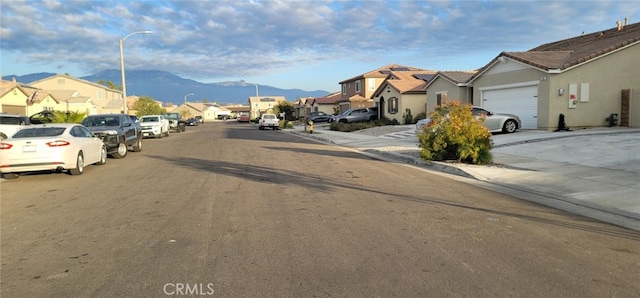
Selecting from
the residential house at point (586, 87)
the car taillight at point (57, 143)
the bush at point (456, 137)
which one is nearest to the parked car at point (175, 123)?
the car taillight at point (57, 143)

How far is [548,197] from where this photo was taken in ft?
28.4

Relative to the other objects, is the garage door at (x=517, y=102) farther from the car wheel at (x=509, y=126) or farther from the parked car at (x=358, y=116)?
the parked car at (x=358, y=116)

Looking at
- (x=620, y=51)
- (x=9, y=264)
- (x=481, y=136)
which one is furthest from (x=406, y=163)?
(x=620, y=51)

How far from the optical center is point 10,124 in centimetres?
1855

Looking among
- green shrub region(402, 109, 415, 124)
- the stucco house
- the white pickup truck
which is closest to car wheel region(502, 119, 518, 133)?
green shrub region(402, 109, 415, 124)

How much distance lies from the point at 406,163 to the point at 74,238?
10225 millimetres

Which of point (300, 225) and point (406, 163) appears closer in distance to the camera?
point (300, 225)

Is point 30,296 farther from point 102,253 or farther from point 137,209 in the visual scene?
point 137,209

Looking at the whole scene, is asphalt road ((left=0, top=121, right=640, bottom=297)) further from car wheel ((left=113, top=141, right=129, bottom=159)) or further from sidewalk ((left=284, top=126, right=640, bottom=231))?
car wheel ((left=113, top=141, right=129, bottom=159))

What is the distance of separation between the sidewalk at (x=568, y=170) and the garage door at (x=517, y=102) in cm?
295

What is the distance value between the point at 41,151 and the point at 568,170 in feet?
42.8

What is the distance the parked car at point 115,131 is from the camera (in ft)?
53.5

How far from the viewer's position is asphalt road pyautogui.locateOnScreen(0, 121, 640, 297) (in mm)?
4344

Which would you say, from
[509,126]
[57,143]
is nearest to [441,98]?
[509,126]
